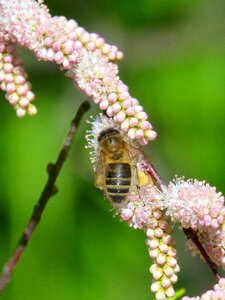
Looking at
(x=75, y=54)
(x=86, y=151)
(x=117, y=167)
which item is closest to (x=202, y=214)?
(x=117, y=167)

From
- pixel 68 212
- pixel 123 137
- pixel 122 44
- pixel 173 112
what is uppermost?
pixel 122 44

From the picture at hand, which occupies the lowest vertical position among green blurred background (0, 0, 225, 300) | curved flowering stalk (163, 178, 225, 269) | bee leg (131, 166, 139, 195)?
curved flowering stalk (163, 178, 225, 269)

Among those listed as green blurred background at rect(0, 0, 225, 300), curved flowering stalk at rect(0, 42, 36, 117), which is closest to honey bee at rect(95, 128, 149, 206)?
curved flowering stalk at rect(0, 42, 36, 117)

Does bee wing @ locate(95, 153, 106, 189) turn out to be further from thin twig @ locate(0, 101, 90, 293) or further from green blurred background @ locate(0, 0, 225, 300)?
green blurred background @ locate(0, 0, 225, 300)

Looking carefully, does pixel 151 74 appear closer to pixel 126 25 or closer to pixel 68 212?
pixel 126 25

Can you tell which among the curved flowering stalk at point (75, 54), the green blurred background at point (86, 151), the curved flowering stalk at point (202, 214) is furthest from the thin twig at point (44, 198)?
the green blurred background at point (86, 151)

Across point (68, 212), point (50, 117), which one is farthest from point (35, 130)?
point (68, 212)

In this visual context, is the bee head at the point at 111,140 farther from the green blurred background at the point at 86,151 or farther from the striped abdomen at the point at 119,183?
the green blurred background at the point at 86,151
